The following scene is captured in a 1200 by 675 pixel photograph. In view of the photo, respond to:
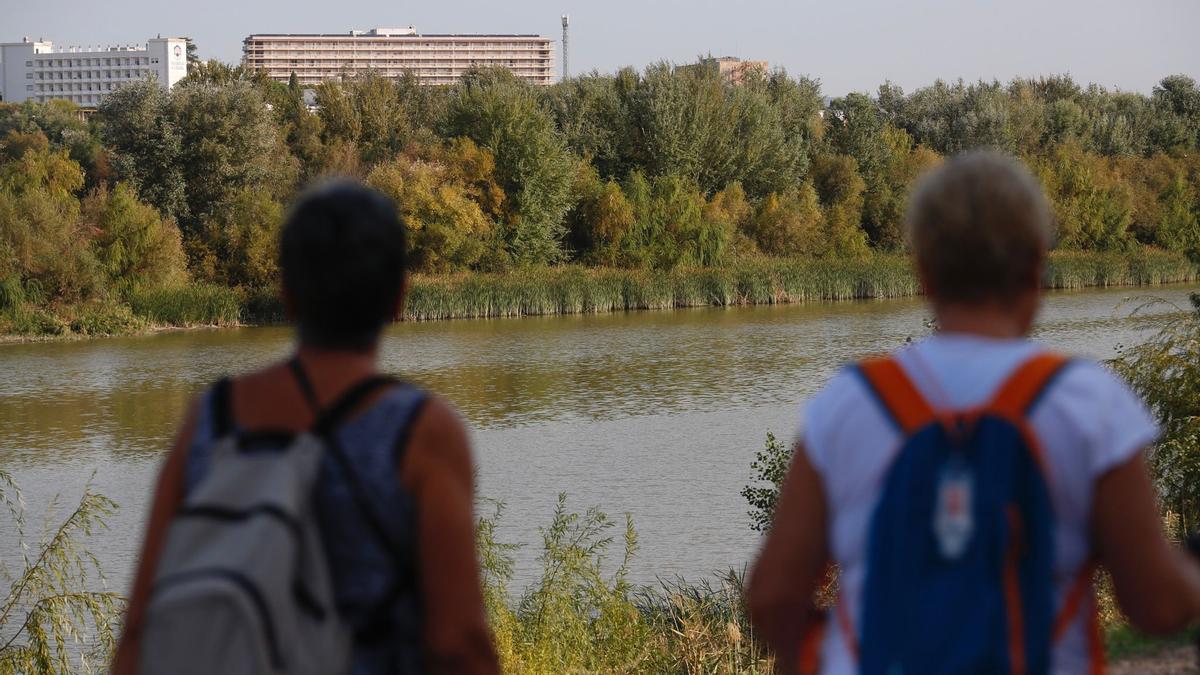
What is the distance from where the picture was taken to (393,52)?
182m

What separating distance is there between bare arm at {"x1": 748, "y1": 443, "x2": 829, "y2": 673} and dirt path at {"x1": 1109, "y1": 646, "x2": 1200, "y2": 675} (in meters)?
3.34

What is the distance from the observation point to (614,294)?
139 feet

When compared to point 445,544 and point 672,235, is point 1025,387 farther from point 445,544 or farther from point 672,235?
point 672,235

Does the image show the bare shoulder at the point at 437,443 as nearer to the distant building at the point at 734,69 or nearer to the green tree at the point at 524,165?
the green tree at the point at 524,165

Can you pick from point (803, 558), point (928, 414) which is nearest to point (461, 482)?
point (803, 558)

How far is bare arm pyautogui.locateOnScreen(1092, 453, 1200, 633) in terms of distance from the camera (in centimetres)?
161

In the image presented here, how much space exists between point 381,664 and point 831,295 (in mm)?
42708

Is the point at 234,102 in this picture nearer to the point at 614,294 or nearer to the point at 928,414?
the point at 614,294

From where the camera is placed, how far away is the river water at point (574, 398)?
13.2 meters

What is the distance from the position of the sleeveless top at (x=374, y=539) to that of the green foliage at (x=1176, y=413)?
23.6 ft

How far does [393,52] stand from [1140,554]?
611ft

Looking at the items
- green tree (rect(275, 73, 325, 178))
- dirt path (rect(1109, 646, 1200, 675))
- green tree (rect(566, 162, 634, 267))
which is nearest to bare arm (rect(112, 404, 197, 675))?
dirt path (rect(1109, 646, 1200, 675))

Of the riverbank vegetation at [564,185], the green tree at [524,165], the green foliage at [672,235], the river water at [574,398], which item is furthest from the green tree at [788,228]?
the river water at [574,398]

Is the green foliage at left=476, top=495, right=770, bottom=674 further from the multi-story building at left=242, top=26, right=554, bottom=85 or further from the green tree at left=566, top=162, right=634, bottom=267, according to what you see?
the multi-story building at left=242, top=26, right=554, bottom=85
